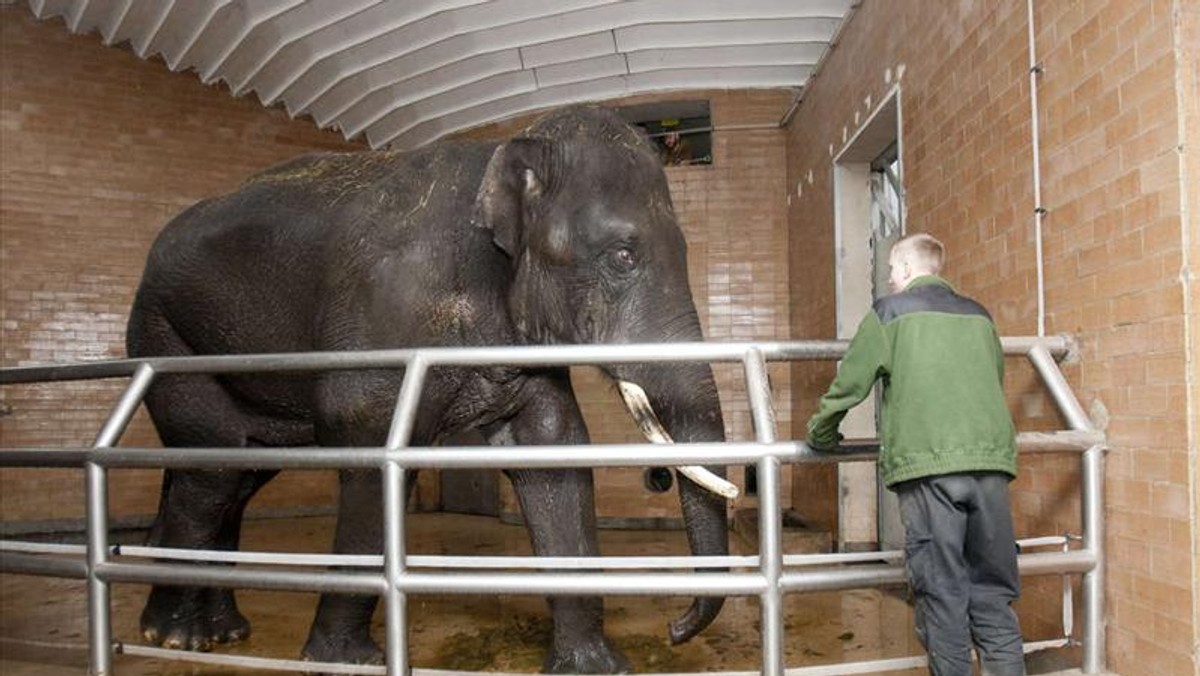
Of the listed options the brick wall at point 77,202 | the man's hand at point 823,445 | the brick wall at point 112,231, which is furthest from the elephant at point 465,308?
the brick wall at point 77,202

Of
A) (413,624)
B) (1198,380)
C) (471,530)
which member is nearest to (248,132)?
(471,530)

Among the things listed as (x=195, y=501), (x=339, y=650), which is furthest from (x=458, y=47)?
(x=339, y=650)

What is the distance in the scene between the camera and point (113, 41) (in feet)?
31.5

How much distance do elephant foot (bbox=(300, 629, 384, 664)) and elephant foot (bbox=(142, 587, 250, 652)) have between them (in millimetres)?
1197

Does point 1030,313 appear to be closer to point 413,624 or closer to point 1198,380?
point 1198,380

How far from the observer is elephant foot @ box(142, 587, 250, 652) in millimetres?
4523

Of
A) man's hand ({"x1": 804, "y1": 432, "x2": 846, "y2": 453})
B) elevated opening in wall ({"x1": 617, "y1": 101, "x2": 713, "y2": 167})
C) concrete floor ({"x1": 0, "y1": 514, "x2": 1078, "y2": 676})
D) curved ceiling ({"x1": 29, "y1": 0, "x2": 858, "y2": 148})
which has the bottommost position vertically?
concrete floor ({"x1": 0, "y1": 514, "x2": 1078, "y2": 676})

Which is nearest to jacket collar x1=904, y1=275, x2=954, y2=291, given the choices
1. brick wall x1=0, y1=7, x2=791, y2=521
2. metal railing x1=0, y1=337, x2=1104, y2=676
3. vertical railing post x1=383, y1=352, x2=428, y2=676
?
metal railing x1=0, y1=337, x2=1104, y2=676

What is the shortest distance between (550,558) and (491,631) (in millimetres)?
2399

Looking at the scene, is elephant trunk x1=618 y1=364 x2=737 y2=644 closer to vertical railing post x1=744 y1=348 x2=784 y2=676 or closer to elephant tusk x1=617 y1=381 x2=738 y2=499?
elephant tusk x1=617 y1=381 x2=738 y2=499

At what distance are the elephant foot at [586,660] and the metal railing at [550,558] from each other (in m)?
1.01

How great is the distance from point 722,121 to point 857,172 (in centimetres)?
215

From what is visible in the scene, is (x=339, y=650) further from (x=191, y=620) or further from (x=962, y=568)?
(x=962, y=568)

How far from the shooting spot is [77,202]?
386 inches
